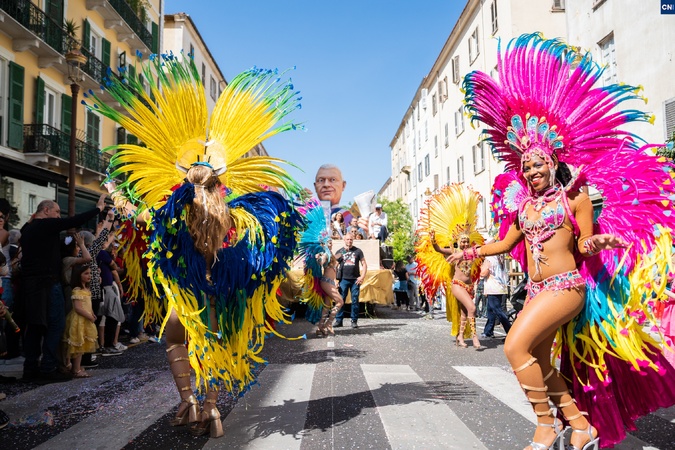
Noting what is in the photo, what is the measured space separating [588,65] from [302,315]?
424 inches

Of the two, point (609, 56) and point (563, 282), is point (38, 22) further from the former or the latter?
point (563, 282)

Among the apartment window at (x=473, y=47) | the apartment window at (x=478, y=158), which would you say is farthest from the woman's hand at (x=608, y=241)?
the apartment window at (x=473, y=47)

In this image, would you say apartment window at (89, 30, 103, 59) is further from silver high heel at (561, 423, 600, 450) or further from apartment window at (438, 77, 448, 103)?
silver high heel at (561, 423, 600, 450)

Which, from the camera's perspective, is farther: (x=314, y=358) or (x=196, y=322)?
(x=314, y=358)

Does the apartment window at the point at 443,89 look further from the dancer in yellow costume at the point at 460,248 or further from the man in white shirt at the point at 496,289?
the dancer in yellow costume at the point at 460,248

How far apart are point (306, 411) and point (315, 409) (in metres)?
0.10

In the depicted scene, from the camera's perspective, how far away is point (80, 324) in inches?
236

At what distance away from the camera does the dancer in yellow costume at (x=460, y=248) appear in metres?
8.06

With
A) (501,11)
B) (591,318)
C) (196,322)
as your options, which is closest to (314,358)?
(196,322)

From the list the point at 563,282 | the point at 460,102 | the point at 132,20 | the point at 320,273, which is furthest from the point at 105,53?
the point at 563,282

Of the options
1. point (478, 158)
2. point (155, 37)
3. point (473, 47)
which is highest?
point (155, 37)

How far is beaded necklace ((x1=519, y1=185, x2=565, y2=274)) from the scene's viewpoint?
3332 millimetres

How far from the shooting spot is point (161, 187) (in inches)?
163

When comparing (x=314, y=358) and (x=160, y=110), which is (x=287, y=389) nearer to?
(x=314, y=358)
